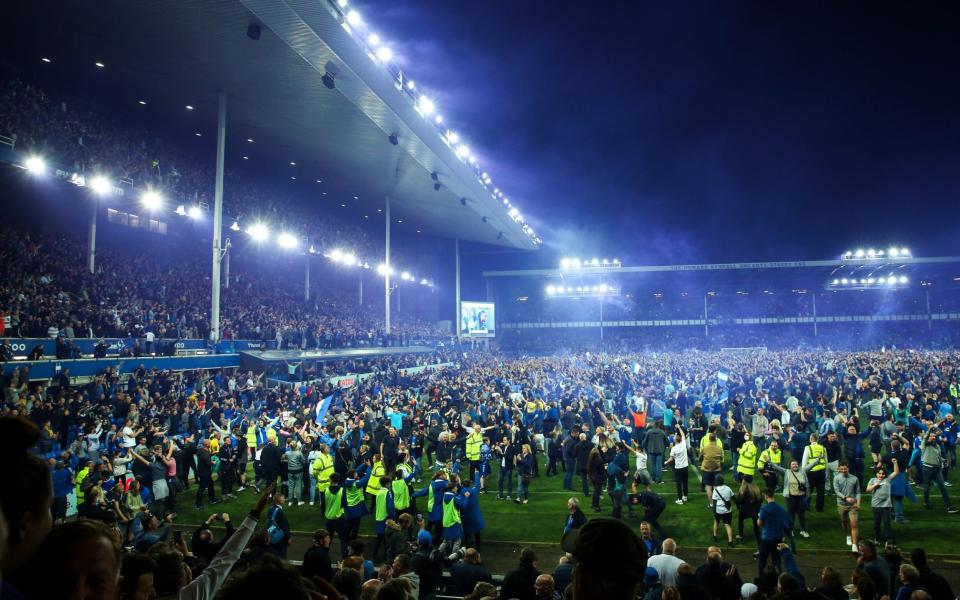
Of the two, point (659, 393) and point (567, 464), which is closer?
point (567, 464)

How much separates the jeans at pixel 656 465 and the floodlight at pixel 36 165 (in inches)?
940

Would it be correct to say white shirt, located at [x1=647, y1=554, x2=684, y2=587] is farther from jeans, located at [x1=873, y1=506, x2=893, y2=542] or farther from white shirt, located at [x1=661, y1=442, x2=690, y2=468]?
jeans, located at [x1=873, y1=506, x2=893, y2=542]

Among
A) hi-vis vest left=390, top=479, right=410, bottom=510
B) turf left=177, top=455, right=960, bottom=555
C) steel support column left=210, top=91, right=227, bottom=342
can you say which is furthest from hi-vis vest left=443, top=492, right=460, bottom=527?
steel support column left=210, top=91, right=227, bottom=342

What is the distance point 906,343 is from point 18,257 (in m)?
74.3

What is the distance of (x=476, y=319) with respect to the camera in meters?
55.0

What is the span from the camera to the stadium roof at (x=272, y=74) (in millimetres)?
18672

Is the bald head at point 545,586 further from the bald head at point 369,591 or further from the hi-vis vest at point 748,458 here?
the hi-vis vest at point 748,458

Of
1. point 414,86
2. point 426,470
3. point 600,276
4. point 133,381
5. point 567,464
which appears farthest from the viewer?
point 600,276

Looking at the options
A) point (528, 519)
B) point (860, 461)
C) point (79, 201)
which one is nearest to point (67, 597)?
point (528, 519)

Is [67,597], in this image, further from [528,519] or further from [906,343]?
[906,343]

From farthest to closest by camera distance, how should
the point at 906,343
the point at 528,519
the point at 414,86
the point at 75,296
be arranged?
the point at 906,343, the point at 414,86, the point at 75,296, the point at 528,519

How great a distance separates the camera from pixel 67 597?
177 cm

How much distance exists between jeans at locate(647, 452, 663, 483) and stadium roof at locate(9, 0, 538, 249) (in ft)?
58.7

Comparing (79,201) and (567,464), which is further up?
(79,201)
